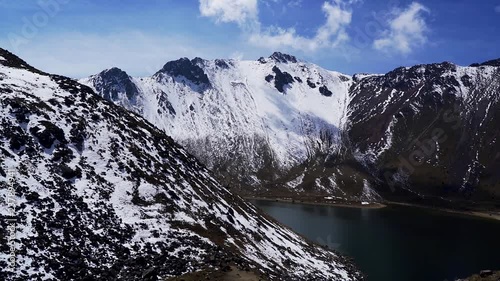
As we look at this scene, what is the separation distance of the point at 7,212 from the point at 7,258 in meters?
7.39

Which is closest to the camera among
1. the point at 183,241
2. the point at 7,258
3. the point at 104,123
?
the point at 7,258

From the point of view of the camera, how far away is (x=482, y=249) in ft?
396

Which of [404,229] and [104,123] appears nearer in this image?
[104,123]

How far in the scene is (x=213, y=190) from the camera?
85125 mm

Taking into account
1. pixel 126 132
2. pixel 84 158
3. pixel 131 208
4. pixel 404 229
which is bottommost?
pixel 404 229

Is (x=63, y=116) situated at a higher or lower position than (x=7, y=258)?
higher

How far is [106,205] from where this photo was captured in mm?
56688

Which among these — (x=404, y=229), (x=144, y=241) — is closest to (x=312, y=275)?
(x=144, y=241)

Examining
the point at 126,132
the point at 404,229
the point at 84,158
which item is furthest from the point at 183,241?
the point at 404,229

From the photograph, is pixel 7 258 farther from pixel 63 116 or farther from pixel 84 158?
pixel 63 116

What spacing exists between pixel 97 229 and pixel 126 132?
28.1m

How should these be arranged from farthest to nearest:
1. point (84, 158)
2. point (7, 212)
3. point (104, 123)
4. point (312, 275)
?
1. point (104, 123)
2. point (312, 275)
3. point (84, 158)
4. point (7, 212)

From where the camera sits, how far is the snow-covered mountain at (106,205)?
45406 mm

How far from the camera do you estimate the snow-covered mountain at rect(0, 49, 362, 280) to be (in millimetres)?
45406
